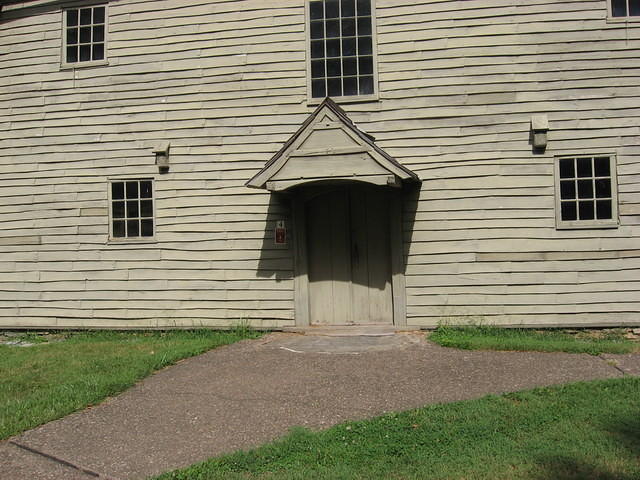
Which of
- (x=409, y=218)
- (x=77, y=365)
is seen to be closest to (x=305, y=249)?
(x=409, y=218)

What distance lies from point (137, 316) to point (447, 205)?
5510mm

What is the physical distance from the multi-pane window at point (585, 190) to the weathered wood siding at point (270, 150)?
174 millimetres

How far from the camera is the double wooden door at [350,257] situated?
8.77 meters

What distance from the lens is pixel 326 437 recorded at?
14.1 feet

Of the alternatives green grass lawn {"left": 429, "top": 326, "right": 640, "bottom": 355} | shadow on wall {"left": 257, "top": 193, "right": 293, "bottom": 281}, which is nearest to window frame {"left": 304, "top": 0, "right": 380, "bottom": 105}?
shadow on wall {"left": 257, "top": 193, "right": 293, "bottom": 281}

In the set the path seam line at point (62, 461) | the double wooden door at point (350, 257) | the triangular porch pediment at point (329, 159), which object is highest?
the triangular porch pediment at point (329, 159)

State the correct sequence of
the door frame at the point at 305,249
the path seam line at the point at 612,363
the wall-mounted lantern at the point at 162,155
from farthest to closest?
the wall-mounted lantern at the point at 162,155
the door frame at the point at 305,249
the path seam line at the point at 612,363

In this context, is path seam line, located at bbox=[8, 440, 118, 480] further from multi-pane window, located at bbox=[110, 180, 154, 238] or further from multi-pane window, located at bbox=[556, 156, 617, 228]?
multi-pane window, located at bbox=[556, 156, 617, 228]

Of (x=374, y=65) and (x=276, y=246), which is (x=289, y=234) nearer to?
(x=276, y=246)

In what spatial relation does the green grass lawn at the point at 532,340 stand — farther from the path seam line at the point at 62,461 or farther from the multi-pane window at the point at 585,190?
the path seam line at the point at 62,461

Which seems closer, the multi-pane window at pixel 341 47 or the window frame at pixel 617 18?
the window frame at pixel 617 18

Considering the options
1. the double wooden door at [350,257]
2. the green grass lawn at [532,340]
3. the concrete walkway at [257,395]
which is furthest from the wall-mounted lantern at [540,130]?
the concrete walkway at [257,395]

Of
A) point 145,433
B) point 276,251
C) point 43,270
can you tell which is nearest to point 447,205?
point 276,251

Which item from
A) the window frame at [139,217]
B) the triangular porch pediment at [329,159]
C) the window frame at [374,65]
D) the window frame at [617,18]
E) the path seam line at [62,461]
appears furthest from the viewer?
the window frame at [139,217]
